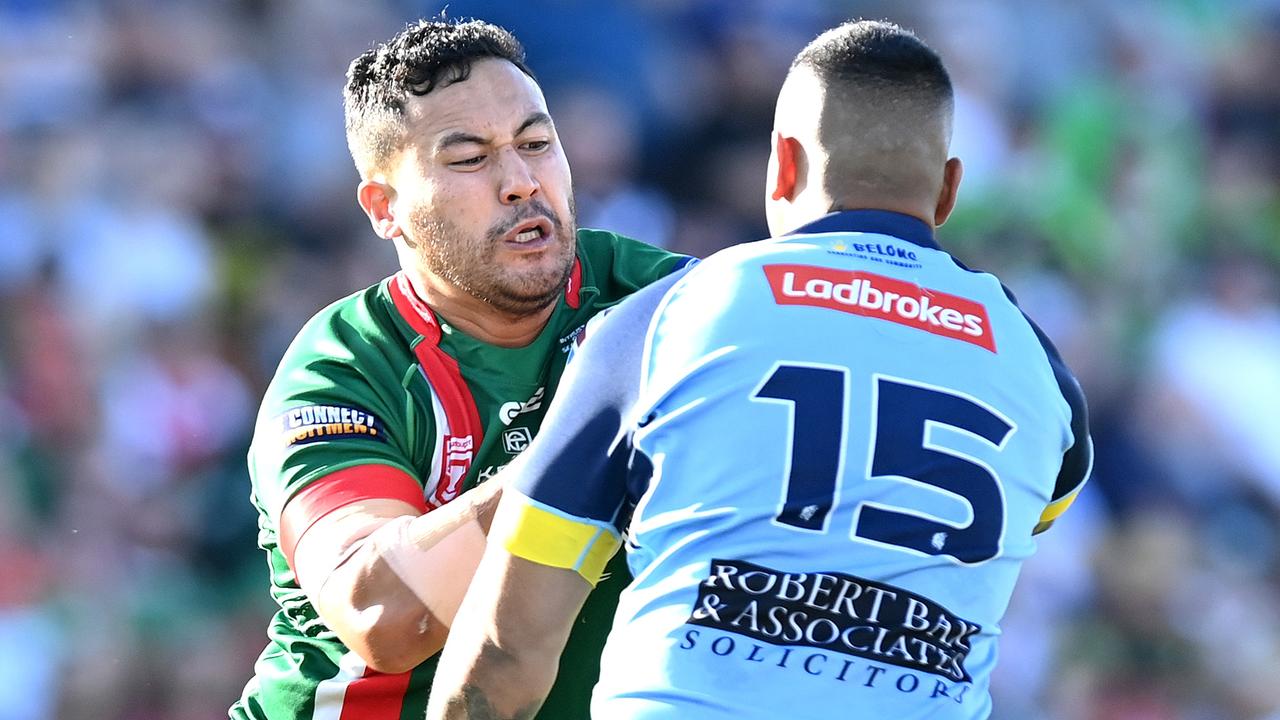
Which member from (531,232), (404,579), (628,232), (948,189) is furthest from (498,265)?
(628,232)

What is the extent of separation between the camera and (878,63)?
3051 millimetres

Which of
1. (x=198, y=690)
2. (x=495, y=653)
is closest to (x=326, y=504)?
(x=495, y=653)

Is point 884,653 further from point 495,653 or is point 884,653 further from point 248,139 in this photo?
point 248,139

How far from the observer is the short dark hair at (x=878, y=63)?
304cm

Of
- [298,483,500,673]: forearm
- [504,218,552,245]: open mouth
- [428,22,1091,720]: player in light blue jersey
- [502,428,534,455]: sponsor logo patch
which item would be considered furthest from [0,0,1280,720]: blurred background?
[428,22,1091,720]: player in light blue jersey

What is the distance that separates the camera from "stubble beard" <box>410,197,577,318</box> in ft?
13.3

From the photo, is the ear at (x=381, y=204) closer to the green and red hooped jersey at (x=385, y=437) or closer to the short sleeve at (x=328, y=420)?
the green and red hooped jersey at (x=385, y=437)

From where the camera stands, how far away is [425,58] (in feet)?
13.7

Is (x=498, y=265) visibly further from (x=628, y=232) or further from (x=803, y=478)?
(x=628, y=232)

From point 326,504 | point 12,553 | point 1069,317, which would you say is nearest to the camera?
point 326,504

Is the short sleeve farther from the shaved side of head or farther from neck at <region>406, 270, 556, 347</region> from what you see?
the shaved side of head

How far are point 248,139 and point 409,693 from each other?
17.9ft

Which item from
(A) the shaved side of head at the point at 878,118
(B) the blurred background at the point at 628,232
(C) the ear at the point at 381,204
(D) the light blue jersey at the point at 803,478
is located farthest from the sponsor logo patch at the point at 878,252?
(B) the blurred background at the point at 628,232

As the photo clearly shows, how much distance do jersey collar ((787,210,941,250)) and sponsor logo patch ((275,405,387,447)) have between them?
4.27ft
